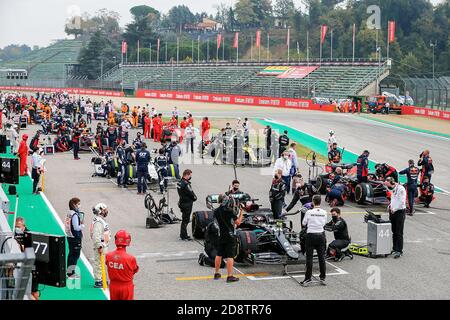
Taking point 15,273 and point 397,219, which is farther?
point 397,219

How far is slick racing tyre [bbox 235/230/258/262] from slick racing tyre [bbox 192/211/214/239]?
2.05 metres

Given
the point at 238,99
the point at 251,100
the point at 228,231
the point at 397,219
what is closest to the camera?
the point at 228,231

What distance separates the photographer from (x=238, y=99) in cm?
7188

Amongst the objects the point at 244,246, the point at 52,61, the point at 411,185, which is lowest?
the point at 244,246

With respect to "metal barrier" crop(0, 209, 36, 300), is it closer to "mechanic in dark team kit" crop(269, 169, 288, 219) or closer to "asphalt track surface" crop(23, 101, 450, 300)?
"asphalt track surface" crop(23, 101, 450, 300)

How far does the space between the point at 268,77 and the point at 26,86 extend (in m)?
45.8

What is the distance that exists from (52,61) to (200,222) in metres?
138

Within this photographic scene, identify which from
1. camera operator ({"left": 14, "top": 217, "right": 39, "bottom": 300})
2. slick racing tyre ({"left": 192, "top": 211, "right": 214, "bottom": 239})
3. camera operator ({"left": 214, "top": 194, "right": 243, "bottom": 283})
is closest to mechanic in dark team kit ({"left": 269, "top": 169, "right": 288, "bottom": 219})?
slick racing tyre ({"left": 192, "top": 211, "right": 214, "bottom": 239})

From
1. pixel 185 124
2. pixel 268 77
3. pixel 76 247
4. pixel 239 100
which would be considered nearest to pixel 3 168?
pixel 76 247

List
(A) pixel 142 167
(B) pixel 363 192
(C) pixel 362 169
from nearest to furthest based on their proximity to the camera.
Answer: (B) pixel 363 192 < (C) pixel 362 169 < (A) pixel 142 167

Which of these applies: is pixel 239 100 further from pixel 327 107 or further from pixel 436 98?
pixel 436 98

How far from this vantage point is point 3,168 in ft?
46.4

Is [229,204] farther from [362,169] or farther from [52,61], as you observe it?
[52,61]

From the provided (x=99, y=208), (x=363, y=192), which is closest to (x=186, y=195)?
(x=99, y=208)
